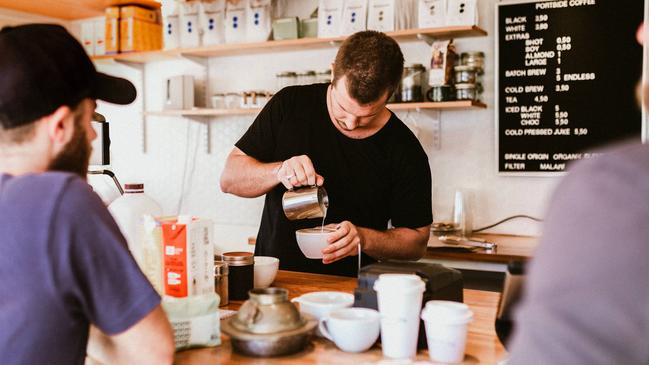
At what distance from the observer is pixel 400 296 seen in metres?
1.38

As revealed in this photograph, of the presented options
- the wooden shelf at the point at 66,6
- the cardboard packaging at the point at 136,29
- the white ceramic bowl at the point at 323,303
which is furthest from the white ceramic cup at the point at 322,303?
the cardboard packaging at the point at 136,29

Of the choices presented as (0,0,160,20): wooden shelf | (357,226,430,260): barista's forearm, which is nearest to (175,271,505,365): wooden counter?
(357,226,430,260): barista's forearm

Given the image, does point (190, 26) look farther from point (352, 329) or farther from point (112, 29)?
point (352, 329)

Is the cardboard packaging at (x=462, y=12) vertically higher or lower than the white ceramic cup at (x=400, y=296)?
higher

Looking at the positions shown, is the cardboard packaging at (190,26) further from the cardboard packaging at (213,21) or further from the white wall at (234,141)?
the white wall at (234,141)

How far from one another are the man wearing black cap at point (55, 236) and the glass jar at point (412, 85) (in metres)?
2.48

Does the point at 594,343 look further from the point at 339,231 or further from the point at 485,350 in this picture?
the point at 339,231

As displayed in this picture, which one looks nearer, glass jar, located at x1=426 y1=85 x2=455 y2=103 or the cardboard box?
glass jar, located at x1=426 y1=85 x2=455 y2=103

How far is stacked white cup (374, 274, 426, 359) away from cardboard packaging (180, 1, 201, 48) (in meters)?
3.21

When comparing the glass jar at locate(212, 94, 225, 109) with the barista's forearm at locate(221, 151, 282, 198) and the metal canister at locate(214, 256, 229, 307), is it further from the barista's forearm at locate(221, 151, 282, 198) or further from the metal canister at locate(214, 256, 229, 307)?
the metal canister at locate(214, 256, 229, 307)

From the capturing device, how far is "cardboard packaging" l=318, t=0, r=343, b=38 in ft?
12.1

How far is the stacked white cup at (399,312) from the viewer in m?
1.39

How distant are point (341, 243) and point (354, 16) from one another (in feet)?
6.51

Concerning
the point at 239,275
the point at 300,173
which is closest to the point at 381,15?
the point at 300,173
